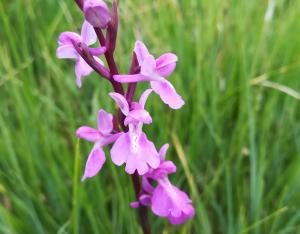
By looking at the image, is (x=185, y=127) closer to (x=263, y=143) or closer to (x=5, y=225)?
(x=263, y=143)

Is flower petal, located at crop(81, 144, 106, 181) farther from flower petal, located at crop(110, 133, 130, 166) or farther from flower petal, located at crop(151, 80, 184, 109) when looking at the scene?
flower petal, located at crop(151, 80, 184, 109)

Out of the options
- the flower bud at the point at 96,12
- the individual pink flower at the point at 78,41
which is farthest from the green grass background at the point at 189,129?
the flower bud at the point at 96,12

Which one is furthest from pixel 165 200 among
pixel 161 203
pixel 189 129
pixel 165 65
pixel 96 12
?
pixel 189 129

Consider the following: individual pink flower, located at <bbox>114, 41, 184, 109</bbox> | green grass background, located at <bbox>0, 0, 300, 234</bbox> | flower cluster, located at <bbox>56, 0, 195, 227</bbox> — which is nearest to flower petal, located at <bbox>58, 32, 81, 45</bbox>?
flower cluster, located at <bbox>56, 0, 195, 227</bbox>

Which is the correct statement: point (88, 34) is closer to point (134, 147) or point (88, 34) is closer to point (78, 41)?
point (78, 41)

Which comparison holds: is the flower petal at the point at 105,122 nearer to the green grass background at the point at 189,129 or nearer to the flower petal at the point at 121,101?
the flower petal at the point at 121,101

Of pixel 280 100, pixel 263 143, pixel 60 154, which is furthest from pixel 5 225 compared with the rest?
pixel 280 100
